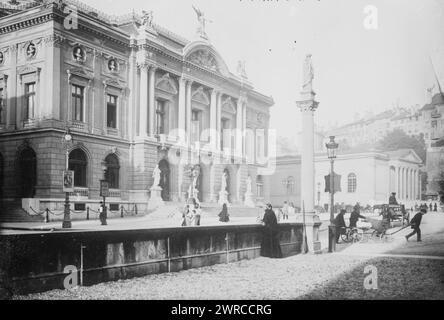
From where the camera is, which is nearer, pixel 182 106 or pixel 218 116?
pixel 182 106

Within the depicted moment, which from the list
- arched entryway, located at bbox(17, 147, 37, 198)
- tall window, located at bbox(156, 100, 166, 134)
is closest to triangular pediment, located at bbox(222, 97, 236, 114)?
tall window, located at bbox(156, 100, 166, 134)

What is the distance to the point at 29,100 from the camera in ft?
68.4

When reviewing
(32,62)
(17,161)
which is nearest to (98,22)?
(32,62)

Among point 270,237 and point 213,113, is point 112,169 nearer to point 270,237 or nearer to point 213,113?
point 213,113

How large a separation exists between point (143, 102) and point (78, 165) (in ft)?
17.5

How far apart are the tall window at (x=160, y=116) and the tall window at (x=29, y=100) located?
8381 millimetres

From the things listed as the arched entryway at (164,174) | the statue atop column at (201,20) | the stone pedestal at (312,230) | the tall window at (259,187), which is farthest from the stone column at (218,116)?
the statue atop column at (201,20)

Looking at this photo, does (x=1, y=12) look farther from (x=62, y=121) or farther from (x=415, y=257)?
(x=415, y=257)

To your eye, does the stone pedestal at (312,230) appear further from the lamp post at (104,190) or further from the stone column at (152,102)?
→ the stone column at (152,102)

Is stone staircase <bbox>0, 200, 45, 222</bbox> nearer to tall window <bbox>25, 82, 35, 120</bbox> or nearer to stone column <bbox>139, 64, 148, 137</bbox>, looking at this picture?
tall window <bbox>25, 82, 35, 120</bbox>

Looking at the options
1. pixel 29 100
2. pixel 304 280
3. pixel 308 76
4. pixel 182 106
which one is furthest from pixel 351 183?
pixel 304 280

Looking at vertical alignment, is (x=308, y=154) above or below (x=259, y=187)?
above
